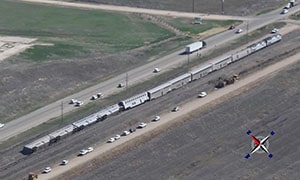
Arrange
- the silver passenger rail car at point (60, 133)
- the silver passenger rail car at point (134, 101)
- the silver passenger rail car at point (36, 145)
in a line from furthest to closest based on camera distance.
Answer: the silver passenger rail car at point (134, 101) → the silver passenger rail car at point (60, 133) → the silver passenger rail car at point (36, 145)

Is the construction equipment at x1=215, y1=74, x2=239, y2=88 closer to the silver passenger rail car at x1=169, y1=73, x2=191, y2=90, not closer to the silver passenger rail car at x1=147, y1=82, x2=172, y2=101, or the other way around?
the silver passenger rail car at x1=169, y1=73, x2=191, y2=90

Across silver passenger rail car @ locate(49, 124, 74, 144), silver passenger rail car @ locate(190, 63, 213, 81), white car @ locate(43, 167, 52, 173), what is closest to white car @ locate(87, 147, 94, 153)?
silver passenger rail car @ locate(49, 124, 74, 144)

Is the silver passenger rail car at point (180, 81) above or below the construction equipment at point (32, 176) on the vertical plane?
below

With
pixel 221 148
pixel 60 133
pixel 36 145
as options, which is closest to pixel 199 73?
pixel 221 148

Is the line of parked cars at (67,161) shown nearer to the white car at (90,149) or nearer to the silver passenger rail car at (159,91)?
the white car at (90,149)

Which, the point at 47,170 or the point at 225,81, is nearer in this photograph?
the point at 47,170

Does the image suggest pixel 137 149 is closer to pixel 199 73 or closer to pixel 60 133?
pixel 60 133

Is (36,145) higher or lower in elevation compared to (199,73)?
higher

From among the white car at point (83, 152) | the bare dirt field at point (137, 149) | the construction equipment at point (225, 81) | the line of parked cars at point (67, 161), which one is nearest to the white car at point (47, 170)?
the line of parked cars at point (67, 161)

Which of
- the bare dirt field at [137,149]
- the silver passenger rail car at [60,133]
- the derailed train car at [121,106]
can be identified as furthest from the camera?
the silver passenger rail car at [60,133]

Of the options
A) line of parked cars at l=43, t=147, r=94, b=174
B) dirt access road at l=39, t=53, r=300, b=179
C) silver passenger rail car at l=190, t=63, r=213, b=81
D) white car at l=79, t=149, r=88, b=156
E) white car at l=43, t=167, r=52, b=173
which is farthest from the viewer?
silver passenger rail car at l=190, t=63, r=213, b=81

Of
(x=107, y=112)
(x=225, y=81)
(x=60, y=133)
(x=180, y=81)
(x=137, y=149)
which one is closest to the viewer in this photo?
(x=137, y=149)

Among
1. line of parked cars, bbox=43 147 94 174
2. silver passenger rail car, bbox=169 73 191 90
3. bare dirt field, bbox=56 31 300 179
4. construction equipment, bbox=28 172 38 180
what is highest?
construction equipment, bbox=28 172 38 180
